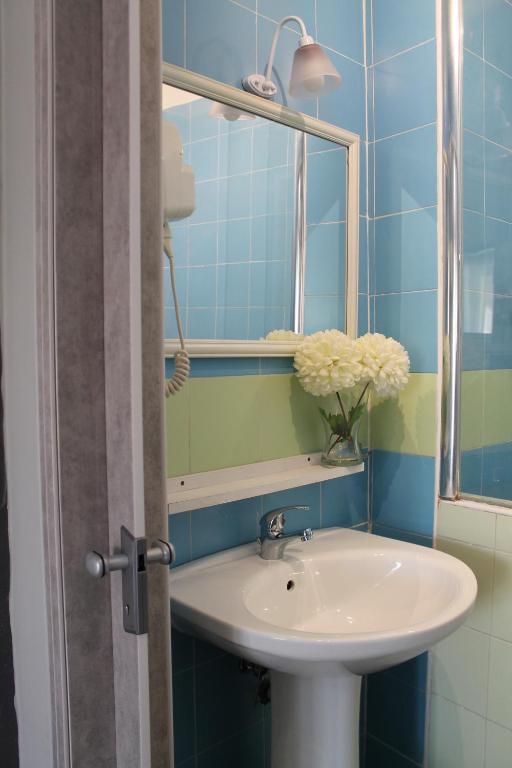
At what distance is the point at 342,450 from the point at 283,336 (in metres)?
0.32

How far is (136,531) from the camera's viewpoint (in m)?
0.69

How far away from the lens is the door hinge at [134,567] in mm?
695

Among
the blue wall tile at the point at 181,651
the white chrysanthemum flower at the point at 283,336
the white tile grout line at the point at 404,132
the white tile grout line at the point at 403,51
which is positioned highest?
the white tile grout line at the point at 403,51

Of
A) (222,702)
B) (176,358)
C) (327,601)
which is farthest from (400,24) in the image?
(222,702)

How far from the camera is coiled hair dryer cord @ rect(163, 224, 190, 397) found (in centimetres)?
110

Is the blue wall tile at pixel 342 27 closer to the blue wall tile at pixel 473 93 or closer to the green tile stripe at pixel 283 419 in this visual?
the blue wall tile at pixel 473 93

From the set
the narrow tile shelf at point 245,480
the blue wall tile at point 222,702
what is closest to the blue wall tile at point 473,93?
the narrow tile shelf at point 245,480

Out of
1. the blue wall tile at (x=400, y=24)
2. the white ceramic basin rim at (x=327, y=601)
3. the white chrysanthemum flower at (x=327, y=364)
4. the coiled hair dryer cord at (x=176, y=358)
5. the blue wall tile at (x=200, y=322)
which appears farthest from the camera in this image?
the blue wall tile at (x=400, y=24)

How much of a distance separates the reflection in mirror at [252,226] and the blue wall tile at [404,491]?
413 millimetres

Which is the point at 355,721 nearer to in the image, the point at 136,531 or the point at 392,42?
the point at 136,531

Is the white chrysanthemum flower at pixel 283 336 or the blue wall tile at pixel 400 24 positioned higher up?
the blue wall tile at pixel 400 24

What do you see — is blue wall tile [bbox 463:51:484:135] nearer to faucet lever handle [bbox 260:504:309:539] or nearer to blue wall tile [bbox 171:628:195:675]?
faucet lever handle [bbox 260:504:309:539]

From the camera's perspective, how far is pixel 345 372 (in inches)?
53.2

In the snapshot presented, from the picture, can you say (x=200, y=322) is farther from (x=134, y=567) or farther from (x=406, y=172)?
(x=406, y=172)
